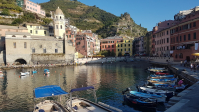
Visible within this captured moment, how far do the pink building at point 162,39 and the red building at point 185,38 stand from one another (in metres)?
4.09

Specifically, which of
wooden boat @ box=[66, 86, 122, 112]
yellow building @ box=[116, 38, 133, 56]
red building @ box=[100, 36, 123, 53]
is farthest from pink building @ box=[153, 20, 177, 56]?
wooden boat @ box=[66, 86, 122, 112]

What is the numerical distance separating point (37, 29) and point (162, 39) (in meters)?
63.3

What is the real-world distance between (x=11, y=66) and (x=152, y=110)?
60541 mm

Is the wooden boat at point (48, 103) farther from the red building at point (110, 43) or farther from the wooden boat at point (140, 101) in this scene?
the red building at point (110, 43)

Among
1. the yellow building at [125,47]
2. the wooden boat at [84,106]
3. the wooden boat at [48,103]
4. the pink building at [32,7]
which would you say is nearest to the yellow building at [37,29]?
the pink building at [32,7]

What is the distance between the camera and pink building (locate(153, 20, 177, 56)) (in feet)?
199

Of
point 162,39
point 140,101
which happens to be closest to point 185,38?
point 162,39

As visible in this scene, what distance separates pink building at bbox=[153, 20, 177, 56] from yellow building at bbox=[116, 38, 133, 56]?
21.7 meters

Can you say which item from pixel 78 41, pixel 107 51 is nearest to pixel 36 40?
pixel 78 41

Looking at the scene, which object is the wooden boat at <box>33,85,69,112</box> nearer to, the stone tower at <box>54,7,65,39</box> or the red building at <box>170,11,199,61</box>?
the red building at <box>170,11,199,61</box>

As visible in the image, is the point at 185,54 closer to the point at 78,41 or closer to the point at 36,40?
the point at 78,41

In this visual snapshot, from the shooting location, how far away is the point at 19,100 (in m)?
20.2

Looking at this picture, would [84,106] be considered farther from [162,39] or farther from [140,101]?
[162,39]

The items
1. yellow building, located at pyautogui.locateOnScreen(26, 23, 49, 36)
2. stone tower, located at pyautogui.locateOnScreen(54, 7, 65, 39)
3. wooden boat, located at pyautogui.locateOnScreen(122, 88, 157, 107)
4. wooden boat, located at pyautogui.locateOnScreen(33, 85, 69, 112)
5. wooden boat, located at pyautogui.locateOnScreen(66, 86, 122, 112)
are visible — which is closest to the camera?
wooden boat, located at pyautogui.locateOnScreen(66, 86, 122, 112)
